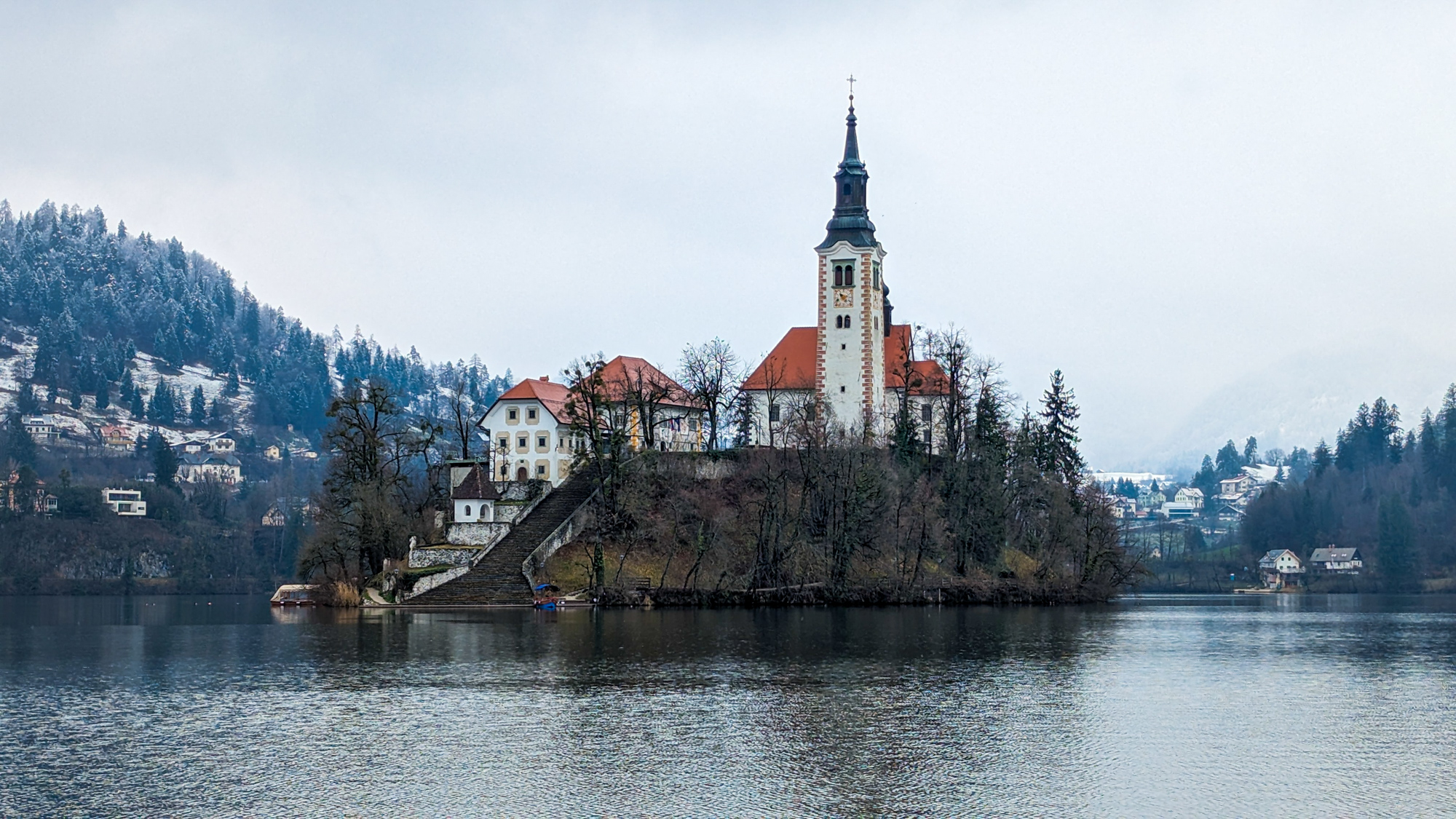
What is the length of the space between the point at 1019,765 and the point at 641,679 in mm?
14895

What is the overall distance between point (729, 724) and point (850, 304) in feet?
211

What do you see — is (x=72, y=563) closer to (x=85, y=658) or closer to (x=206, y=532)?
(x=206, y=532)

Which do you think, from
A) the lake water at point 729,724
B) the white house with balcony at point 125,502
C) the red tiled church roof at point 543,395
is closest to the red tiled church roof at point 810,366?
the red tiled church roof at point 543,395

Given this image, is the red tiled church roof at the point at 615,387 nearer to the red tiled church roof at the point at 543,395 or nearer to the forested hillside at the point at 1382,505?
the red tiled church roof at the point at 543,395

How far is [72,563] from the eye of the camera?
477 ft

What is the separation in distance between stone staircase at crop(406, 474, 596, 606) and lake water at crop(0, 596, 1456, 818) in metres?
18.8

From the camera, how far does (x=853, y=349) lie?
92.5m

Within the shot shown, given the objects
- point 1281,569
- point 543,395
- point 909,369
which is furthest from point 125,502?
point 1281,569

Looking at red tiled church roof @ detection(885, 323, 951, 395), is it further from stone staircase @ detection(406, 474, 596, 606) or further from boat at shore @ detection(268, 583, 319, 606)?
boat at shore @ detection(268, 583, 319, 606)

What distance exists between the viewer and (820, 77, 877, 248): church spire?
9119cm

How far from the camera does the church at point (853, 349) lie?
91.7m

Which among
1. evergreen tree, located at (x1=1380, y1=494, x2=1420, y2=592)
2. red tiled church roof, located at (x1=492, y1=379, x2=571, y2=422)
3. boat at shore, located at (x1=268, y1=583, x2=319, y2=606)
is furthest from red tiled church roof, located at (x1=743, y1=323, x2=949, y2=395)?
evergreen tree, located at (x1=1380, y1=494, x2=1420, y2=592)

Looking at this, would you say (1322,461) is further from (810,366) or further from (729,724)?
(729,724)

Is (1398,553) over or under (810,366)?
under
